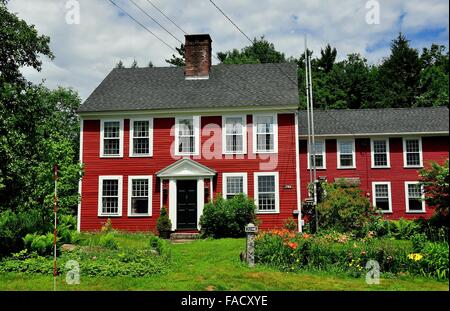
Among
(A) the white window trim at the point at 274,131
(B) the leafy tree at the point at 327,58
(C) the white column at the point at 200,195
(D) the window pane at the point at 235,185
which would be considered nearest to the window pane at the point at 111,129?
(C) the white column at the point at 200,195

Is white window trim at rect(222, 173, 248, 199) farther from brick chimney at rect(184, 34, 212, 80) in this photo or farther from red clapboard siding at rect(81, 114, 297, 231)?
brick chimney at rect(184, 34, 212, 80)

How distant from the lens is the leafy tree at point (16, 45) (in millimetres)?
12430

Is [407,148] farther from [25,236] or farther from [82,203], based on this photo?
[25,236]

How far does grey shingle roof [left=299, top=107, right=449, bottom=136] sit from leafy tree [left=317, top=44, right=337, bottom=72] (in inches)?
904

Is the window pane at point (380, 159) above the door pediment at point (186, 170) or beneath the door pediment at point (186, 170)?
above

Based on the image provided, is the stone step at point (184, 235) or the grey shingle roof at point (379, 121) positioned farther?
the grey shingle roof at point (379, 121)

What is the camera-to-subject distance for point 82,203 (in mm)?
21375

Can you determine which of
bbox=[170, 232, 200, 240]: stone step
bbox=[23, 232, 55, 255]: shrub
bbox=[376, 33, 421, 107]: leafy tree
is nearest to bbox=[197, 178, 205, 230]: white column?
bbox=[170, 232, 200, 240]: stone step

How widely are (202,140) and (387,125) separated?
35.6 feet

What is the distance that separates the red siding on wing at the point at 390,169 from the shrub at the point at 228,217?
6.04 meters

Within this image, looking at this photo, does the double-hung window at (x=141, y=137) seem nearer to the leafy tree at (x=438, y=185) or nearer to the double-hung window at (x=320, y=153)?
the double-hung window at (x=320, y=153)

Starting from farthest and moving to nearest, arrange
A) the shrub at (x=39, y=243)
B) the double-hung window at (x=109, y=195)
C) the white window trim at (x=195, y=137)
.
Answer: the double-hung window at (x=109, y=195) < the white window trim at (x=195, y=137) < the shrub at (x=39, y=243)

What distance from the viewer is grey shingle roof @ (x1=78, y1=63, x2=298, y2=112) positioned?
21.5 meters
